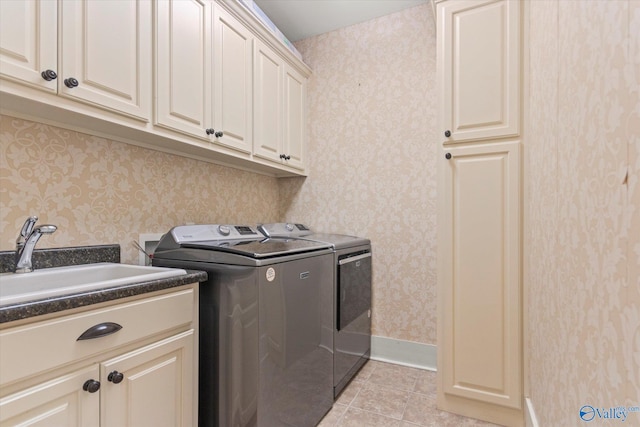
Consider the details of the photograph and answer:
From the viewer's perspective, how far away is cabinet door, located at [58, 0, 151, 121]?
43.4 inches

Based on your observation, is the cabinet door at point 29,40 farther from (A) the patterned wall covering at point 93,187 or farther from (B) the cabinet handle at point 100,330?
(B) the cabinet handle at point 100,330

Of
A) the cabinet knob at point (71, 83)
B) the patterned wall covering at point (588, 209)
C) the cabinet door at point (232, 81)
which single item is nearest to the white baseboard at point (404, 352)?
the patterned wall covering at point (588, 209)

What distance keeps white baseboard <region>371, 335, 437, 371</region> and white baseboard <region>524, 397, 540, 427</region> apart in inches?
27.7

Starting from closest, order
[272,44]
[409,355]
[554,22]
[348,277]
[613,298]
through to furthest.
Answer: [613,298]
[554,22]
[348,277]
[272,44]
[409,355]

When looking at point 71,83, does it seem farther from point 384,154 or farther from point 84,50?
point 384,154

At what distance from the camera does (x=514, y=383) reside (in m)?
1.61

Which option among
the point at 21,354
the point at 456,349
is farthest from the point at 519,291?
the point at 21,354

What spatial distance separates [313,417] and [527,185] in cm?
162

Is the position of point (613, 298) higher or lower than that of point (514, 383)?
higher

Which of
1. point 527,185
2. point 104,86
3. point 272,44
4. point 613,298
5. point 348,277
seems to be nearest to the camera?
point 613,298

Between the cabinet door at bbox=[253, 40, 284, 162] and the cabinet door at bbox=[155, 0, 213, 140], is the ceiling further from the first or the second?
the cabinet door at bbox=[155, 0, 213, 140]

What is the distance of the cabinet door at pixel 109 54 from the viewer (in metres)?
1.10

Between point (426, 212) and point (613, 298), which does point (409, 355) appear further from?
point (613, 298)

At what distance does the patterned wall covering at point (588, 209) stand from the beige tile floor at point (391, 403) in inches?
24.1
